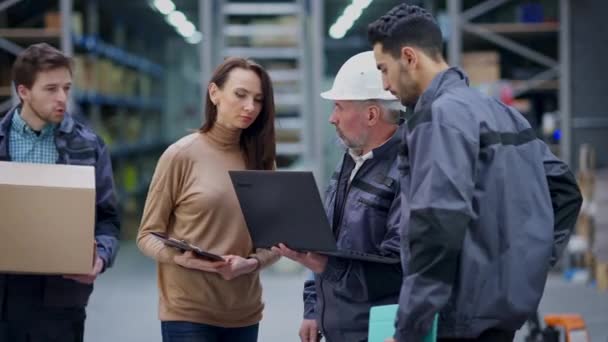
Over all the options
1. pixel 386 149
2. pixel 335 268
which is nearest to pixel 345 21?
pixel 386 149

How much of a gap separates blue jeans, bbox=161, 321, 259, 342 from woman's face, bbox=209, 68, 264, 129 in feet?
2.12

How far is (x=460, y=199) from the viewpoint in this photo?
6.61 feet

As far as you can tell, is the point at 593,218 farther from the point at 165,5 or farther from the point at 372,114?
the point at 372,114

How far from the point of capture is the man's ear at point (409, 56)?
2215 millimetres

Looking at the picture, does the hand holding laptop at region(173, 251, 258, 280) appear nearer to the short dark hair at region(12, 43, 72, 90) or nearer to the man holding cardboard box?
the man holding cardboard box

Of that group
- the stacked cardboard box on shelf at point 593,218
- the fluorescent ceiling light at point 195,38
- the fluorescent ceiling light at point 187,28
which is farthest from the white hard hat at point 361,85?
the fluorescent ceiling light at point 195,38

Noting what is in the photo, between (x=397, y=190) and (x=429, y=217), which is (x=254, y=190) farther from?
(x=429, y=217)

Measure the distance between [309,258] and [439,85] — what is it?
655 millimetres

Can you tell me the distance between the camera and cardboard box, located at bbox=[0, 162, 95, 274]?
2850mm

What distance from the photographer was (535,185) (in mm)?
2184

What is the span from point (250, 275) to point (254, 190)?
18.7 inches

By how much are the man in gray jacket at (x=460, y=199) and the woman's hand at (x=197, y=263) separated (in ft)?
2.65

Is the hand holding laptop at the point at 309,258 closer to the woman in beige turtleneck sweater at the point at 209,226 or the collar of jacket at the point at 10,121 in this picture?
the woman in beige turtleneck sweater at the point at 209,226

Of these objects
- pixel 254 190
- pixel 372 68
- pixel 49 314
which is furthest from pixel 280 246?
pixel 49 314
